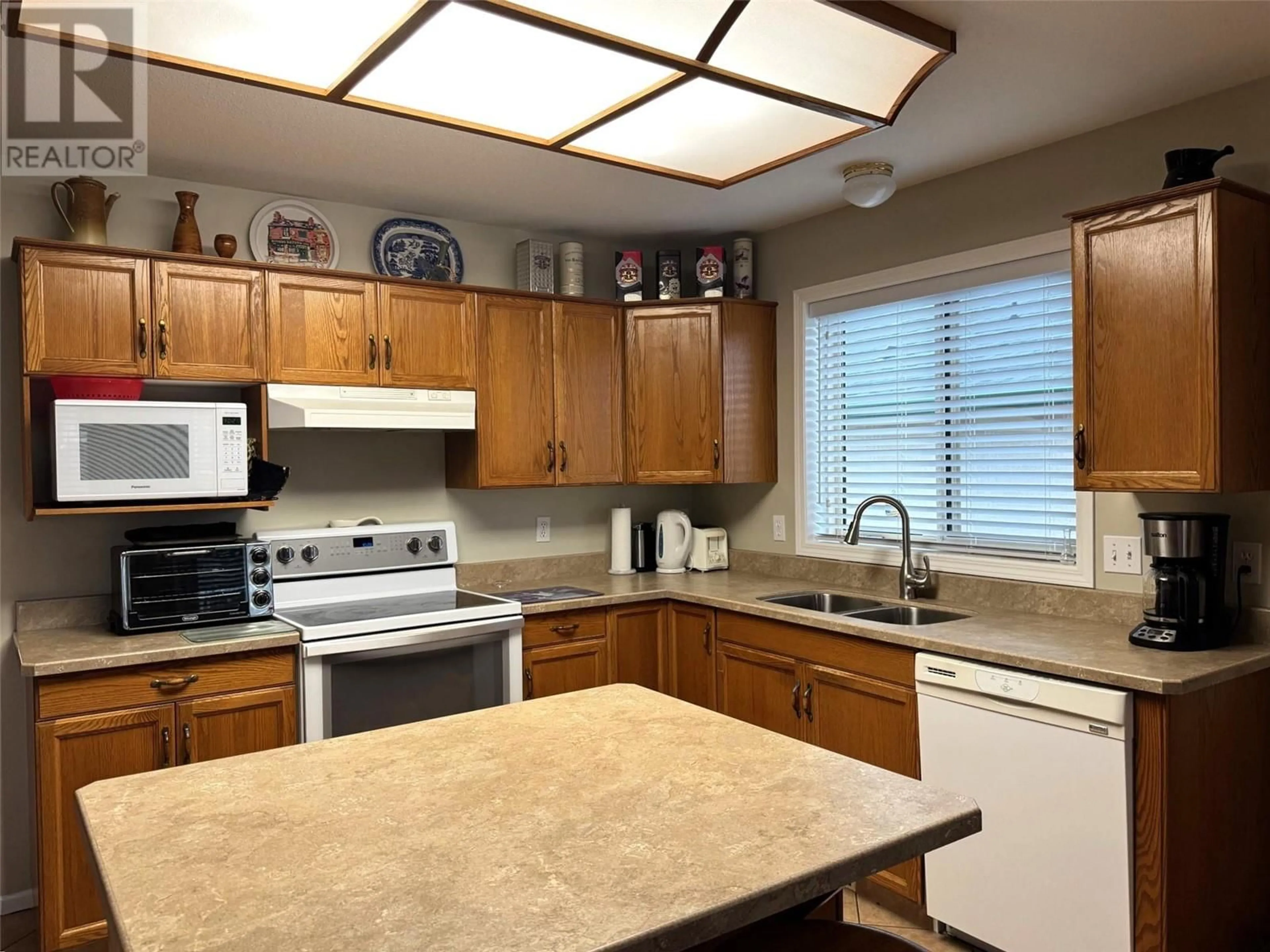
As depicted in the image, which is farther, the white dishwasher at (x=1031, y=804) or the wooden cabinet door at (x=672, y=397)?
the wooden cabinet door at (x=672, y=397)

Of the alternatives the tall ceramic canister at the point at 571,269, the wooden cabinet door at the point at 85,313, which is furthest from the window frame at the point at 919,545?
the wooden cabinet door at the point at 85,313

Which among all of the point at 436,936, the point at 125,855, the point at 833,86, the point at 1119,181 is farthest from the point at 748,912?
the point at 1119,181

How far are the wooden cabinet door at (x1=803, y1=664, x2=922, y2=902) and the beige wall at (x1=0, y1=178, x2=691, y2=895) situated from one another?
1493 mm

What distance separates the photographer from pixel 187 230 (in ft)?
9.95

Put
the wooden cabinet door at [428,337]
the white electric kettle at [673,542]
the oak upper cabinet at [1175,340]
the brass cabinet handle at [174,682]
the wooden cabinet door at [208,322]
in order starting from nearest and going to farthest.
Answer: the oak upper cabinet at [1175,340]
the brass cabinet handle at [174,682]
the wooden cabinet door at [208,322]
the wooden cabinet door at [428,337]
the white electric kettle at [673,542]

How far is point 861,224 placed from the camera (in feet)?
12.0

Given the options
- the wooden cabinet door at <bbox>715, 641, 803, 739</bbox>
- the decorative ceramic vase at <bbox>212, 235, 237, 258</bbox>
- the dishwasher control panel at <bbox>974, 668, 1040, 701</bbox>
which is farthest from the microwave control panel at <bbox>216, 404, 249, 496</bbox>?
the dishwasher control panel at <bbox>974, 668, 1040, 701</bbox>

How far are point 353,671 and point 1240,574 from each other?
268 cm

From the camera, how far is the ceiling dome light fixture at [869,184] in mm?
3088

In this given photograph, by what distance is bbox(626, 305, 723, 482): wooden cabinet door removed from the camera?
3926mm

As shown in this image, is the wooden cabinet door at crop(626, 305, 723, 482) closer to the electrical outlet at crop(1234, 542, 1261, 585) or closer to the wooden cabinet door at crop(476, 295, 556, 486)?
the wooden cabinet door at crop(476, 295, 556, 486)

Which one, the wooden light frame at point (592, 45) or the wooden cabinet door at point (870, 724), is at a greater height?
the wooden light frame at point (592, 45)

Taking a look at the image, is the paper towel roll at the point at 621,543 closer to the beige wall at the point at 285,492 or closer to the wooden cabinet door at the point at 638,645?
the beige wall at the point at 285,492

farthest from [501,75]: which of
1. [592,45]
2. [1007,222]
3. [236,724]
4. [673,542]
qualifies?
[673,542]
